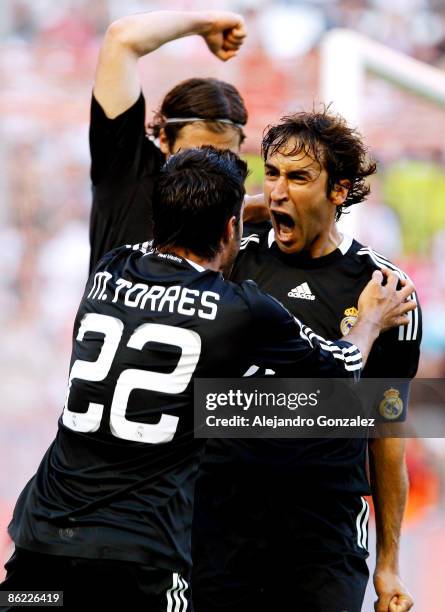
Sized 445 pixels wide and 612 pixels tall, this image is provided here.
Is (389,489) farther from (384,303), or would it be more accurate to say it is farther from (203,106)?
(203,106)

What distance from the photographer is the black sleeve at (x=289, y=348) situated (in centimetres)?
280

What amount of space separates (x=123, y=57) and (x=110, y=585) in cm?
175

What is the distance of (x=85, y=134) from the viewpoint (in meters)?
10.6

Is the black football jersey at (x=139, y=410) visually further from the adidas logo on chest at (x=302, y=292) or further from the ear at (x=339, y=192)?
the ear at (x=339, y=192)

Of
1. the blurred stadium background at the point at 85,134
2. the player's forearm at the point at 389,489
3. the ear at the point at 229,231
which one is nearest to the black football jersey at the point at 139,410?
the ear at the point at 229,231

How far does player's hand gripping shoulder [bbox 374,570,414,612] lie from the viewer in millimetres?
3332

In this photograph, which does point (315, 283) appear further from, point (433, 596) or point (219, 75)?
point (219, 75)

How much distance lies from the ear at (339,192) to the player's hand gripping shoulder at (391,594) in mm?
1226

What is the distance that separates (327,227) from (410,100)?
754 cm

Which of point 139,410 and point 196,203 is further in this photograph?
point 196,203

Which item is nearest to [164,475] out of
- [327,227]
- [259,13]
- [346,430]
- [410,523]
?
[346,430]

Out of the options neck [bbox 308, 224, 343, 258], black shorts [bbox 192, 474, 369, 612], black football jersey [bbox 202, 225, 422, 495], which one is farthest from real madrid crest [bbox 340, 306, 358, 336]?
black shorts [bbox 192, 474, 369, 612]

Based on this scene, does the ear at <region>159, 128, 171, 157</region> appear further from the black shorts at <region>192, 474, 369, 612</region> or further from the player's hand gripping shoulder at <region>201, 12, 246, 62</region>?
the black shorts at <region>192, 474, 369, 612</region>

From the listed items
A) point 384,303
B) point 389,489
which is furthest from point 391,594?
point 384,303
